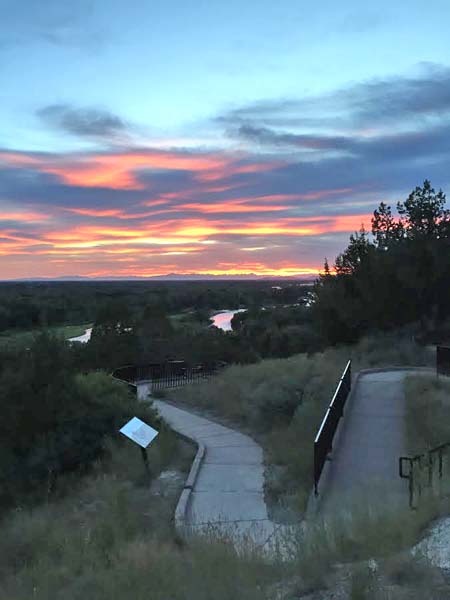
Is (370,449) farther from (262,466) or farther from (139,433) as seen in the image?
(139,433)

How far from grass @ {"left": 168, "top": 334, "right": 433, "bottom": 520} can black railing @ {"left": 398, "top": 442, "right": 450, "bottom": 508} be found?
1692mm

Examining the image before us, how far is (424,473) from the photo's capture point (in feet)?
30.7

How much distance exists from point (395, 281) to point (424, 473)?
1621 cm

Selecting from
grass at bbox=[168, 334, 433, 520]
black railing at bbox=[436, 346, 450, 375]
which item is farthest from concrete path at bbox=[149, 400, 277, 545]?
black railing at bbox=[436, 346, 450, 375]

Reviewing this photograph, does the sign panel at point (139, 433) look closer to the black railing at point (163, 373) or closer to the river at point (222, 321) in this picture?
the black railing at point (163, 373)

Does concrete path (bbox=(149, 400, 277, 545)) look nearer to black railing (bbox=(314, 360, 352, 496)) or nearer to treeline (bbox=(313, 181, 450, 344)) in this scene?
black railing (bbox=(314, 360, 352, 496))

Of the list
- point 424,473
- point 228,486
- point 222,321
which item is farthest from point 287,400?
point 222,321

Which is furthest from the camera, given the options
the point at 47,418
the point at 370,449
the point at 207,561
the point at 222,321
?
the point at 222,321

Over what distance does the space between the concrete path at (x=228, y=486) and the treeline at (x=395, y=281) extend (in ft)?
35.4

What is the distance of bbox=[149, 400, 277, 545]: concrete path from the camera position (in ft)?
28.5

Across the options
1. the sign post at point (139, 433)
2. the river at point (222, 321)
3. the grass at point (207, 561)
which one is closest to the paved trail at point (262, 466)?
the grass at point (207, 561)

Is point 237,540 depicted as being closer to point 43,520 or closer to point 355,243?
point 43,520

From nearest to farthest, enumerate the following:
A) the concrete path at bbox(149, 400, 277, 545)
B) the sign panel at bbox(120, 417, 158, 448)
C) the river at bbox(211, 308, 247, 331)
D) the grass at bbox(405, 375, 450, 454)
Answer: the concrete path at bbox(149, 400, 277, 545) → the sign panel at bbox(120, 417, 158, 448) → the grass at bbox(405, 375, 450, 454) → the river at bbox(211, 308, 247, 331)

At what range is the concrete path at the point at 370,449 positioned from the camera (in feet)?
31.2
